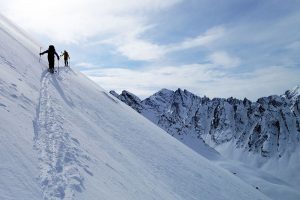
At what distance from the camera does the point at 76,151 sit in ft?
46.4

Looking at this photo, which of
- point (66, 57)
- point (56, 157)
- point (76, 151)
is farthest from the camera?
point (66, 57)

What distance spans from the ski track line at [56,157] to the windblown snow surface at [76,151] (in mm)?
33

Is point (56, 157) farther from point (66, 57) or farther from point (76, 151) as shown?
point (66, 57)

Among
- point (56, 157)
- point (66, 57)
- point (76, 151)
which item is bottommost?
point (56, 157)

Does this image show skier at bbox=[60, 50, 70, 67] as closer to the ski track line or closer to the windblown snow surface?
the windblown snow surface

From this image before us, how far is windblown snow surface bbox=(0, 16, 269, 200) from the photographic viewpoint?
10734 mm

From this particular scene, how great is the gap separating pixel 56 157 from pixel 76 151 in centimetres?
179

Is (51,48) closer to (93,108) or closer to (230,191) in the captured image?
(93,108)

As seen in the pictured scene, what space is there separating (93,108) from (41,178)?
13611mm

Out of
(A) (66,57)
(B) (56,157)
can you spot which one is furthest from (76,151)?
(A) (66,57)

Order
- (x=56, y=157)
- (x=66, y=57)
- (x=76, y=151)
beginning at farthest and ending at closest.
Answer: (x=66, y=57) < (x=76, y=151) < (x=56, y=157)

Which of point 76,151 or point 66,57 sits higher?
point 66,57

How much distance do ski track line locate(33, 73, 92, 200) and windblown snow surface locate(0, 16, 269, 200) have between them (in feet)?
0.11

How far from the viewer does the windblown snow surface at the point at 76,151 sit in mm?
10734
